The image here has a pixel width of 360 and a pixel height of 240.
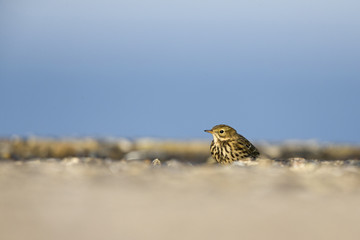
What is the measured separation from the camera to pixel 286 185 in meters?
7.12

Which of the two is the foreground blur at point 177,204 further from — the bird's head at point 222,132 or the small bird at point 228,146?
the bird's head at point 222,132

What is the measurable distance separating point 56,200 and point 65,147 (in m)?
12.8

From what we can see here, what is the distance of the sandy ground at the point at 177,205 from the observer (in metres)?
5.28

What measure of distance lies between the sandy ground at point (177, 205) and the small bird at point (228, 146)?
11.2ft

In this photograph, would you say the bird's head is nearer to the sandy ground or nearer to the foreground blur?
the foreground blur

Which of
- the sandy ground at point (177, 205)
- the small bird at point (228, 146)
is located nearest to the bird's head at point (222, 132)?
the small bird at point (228, 146)

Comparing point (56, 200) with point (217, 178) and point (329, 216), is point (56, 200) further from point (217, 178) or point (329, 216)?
point (329, 216)

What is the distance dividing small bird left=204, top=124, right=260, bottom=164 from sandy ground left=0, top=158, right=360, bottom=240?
3401 mm

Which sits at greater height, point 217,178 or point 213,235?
point 217,178

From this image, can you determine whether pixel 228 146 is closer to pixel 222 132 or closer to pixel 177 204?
pixel 222 132

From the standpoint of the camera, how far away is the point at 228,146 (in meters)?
11.6

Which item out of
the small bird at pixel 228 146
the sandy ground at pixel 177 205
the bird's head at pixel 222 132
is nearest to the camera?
the sandy ground at pixel 177 205

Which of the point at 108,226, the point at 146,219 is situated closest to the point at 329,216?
the point at 146,219

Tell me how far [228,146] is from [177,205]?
5.62 m
